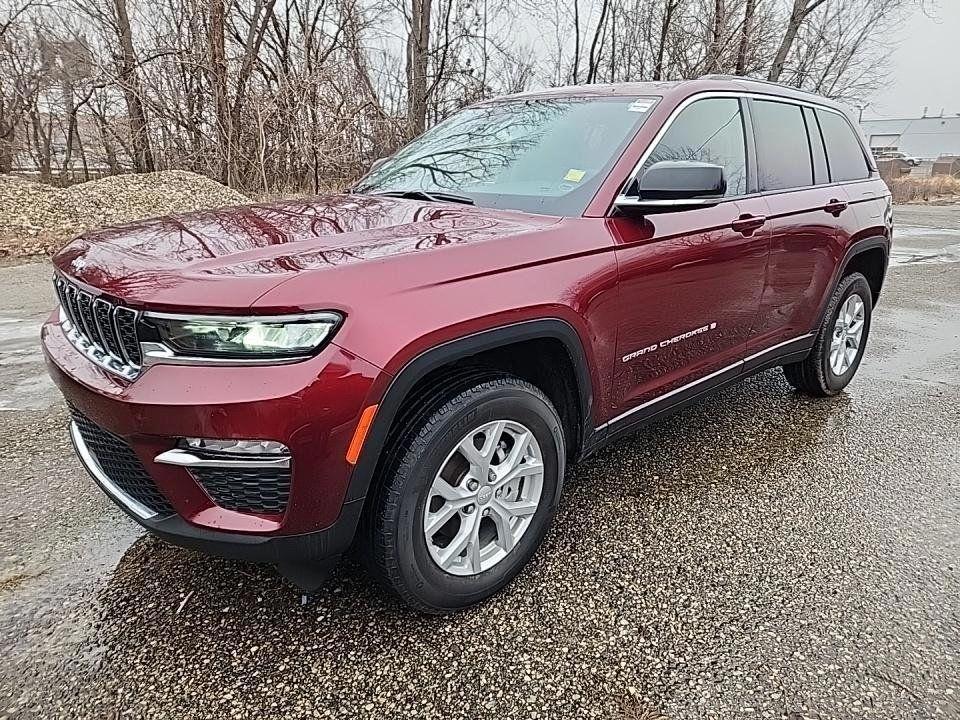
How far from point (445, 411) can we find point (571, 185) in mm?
1144

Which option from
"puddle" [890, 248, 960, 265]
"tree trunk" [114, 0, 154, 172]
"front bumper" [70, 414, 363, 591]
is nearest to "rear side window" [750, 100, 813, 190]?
"front bumper" [70, 414, 363, 591]

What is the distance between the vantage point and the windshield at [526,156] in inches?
104

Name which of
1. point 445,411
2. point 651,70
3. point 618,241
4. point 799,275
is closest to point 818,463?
→ point 799,275

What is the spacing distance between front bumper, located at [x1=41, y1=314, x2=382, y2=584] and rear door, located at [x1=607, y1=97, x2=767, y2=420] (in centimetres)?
123

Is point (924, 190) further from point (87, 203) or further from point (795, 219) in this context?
point (87, 203)

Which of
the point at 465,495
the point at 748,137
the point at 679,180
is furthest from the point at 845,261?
the point at 465,495

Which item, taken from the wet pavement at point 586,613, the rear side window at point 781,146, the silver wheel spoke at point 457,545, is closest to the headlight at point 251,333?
the silver wheel spoke at point 457,545

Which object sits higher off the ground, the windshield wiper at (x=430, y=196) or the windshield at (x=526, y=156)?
the windshield at (x=526, y=156)

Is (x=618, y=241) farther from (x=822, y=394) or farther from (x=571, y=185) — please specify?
(x=822, y=394)

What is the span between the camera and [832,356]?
13.7 ft

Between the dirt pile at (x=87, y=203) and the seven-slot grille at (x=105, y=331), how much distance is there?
806cm

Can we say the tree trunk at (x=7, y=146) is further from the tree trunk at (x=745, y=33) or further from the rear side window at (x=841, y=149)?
the tree trunk at (x=745, y=33)

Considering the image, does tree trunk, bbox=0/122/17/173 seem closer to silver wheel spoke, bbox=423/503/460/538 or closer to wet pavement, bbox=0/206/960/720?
wet pavement, bbox=0/206/960/720

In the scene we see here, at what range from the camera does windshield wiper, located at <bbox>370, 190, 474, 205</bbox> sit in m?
2.75
